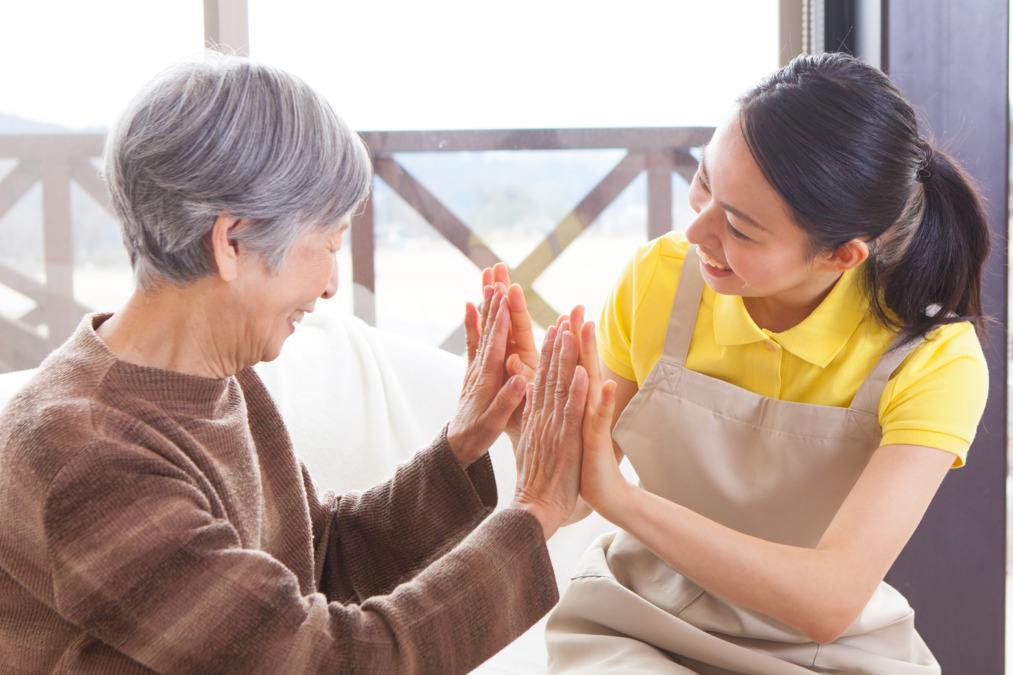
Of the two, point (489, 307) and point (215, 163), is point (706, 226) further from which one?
point (215, 163)

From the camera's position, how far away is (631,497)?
118 cm

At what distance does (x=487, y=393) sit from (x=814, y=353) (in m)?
0.51

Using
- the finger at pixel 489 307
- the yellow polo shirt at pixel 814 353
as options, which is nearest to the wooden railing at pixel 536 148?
the yellow polo shirt at pixel 814 353

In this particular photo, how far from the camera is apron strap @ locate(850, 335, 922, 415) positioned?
50.0 inches

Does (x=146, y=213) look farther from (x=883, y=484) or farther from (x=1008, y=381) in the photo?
(x=1008, y=381)

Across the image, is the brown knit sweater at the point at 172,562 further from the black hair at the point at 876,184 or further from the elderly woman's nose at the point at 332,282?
the black hair at the point at 876,184

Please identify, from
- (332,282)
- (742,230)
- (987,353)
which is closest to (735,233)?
(742,230)

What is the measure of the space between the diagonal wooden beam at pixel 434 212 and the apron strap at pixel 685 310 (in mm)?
1211

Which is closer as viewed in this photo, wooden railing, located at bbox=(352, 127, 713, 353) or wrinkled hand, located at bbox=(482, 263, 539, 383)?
wrinkled hand, located at bbox=(482, 263, 539, 383)

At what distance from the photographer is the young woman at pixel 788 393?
3.83ft

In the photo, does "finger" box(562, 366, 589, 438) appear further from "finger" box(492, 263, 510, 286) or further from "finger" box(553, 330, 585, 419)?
"finger" box(492, 263, 510, 286)

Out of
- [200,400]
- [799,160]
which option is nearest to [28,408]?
[200,400]

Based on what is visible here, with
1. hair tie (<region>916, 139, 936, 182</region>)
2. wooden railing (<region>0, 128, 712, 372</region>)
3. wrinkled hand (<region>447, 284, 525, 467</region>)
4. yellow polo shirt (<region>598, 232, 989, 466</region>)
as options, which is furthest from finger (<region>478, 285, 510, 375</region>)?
wooden railing (<region>0, 128, 712, 372</region>)

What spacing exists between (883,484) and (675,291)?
0.45 m
